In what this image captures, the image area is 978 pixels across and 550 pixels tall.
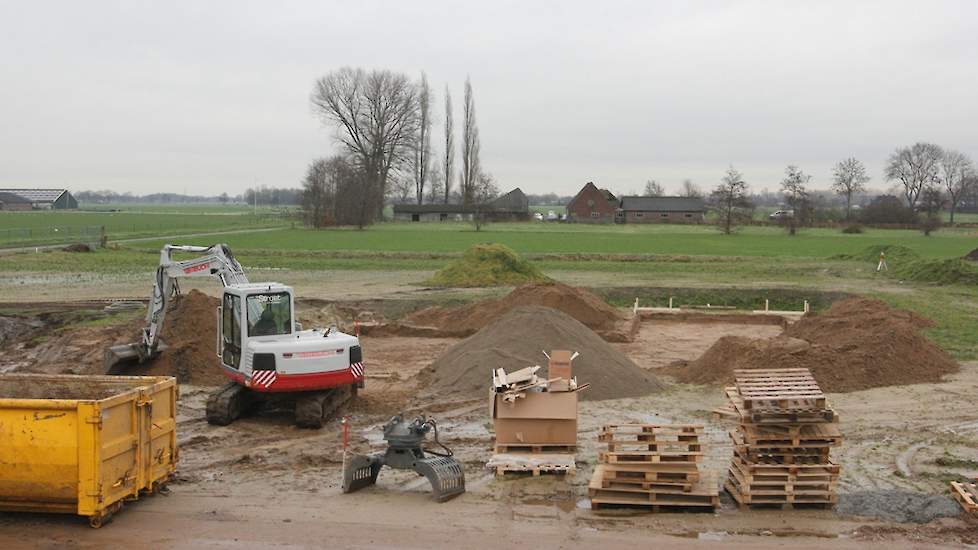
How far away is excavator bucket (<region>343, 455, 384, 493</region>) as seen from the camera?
11.6m

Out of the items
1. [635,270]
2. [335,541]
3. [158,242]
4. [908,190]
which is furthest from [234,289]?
[908,190]

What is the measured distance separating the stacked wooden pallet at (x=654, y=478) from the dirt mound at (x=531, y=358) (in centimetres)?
627

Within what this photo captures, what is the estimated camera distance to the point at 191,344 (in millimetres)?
19969

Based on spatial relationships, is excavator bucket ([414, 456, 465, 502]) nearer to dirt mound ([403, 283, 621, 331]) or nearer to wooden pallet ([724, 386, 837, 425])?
wooden pallet ([724, 386, 837, 425])

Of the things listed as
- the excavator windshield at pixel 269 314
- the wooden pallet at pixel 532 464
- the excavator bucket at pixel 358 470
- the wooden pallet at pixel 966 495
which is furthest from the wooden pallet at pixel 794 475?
the excavator windshield at pixel 269 314

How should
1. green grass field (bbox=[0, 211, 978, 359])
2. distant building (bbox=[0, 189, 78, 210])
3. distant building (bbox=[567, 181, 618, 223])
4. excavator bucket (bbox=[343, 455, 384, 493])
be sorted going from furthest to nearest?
distant building (bbox=[0, 189, 78, 210]) → distant building (bbox=[567, 181, 618, 223]) → green grass field (bbox=[0, 211, 978, 359]) → excavator bucket (bbox=[343, 455, 384, 493])

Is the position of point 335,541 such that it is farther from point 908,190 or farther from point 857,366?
point 908,190

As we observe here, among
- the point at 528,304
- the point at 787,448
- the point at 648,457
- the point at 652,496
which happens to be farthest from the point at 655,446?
the point at 528,304

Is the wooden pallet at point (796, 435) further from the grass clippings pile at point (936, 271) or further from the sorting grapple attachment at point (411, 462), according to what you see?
the grass clippings pile at point (936, 271)

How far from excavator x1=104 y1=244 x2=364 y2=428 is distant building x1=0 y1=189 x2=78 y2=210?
16636cm

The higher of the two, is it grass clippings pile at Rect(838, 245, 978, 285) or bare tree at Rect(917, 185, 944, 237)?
bare tree at Rect(917, 185, 944, 237)

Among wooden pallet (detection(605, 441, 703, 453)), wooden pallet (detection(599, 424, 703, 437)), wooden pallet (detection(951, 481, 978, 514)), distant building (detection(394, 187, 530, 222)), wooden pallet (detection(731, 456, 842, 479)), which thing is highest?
distant building (detection(394, 187, 530, 222))

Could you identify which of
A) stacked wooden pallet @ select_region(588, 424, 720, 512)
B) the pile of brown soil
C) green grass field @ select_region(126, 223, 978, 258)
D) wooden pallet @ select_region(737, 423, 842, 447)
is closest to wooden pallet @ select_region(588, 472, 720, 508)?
stacked wooden pallet @ select_region(588, 424, 720, 512)

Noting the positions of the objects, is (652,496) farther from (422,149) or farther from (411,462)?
(422,149)
